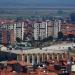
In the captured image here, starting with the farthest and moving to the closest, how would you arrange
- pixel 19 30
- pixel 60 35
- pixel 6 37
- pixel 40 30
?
pixel 40 30
pixel 19 30
pixel 60 35
pixel 6 37

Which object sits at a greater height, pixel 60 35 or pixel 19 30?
pixel 19 30

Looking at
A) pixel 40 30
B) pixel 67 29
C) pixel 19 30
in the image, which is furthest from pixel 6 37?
pixel 67 29

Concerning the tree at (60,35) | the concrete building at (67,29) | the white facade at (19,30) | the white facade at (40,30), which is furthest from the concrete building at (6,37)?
the concrete building at (67,29)

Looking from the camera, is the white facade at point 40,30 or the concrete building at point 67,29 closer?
the white facade at point 40,30

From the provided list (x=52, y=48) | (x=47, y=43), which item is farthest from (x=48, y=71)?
(x=47, y=43)

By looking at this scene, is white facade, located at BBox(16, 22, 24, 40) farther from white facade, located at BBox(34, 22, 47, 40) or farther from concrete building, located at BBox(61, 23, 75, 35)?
concrete building, located at BBox(61, 23, 75, 35)

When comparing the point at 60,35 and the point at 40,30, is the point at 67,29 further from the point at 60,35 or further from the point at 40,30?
the point at 60,35

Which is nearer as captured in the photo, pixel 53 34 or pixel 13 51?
pixel 13 51

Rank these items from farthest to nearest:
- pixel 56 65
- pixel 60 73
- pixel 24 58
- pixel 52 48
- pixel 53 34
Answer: pixel 53 34 → pixel 52 48 → pixel 24 58 → pixel 56 65 → pixel 60 73

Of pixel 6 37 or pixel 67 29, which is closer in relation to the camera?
pixel 6 37

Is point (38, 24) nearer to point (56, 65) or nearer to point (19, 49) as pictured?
point (19, 49)

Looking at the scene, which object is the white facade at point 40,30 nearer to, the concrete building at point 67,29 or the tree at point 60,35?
the tree at point 60,35
